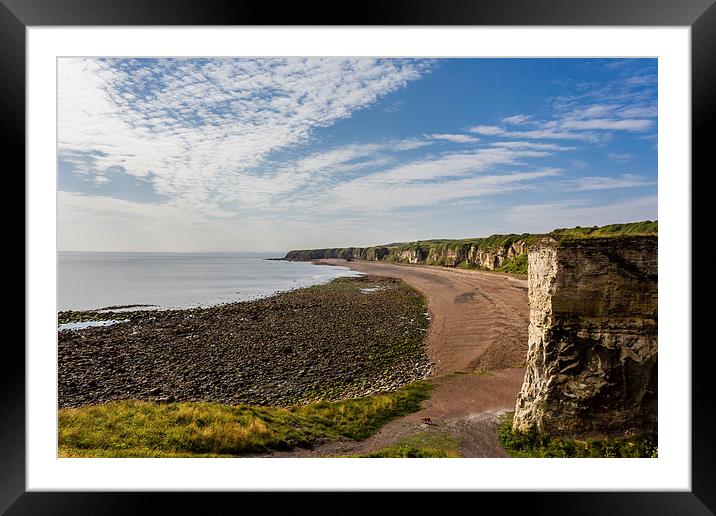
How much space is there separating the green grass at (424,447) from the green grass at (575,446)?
2.01 feet

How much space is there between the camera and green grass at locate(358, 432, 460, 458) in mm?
3398

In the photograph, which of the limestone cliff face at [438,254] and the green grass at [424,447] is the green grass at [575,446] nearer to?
the green grass at [424,447]

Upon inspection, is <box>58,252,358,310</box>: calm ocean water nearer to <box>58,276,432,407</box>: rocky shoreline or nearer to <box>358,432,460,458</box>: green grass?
<box>58,276,432,407</box>: rocky shoreline

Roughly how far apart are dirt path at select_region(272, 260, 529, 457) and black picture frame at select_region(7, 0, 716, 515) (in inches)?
66.0

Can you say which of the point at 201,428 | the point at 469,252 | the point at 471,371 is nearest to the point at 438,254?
the point at 469,252

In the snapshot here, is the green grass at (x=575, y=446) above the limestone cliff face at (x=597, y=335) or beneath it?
beneath

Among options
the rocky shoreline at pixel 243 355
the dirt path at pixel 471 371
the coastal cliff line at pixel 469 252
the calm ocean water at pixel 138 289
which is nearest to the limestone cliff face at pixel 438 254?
the coastal cliff line at pixel 469 252

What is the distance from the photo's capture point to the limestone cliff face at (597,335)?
2799 mm

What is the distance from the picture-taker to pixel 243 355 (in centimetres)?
739

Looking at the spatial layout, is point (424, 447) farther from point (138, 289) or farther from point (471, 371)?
point (138, 289)
